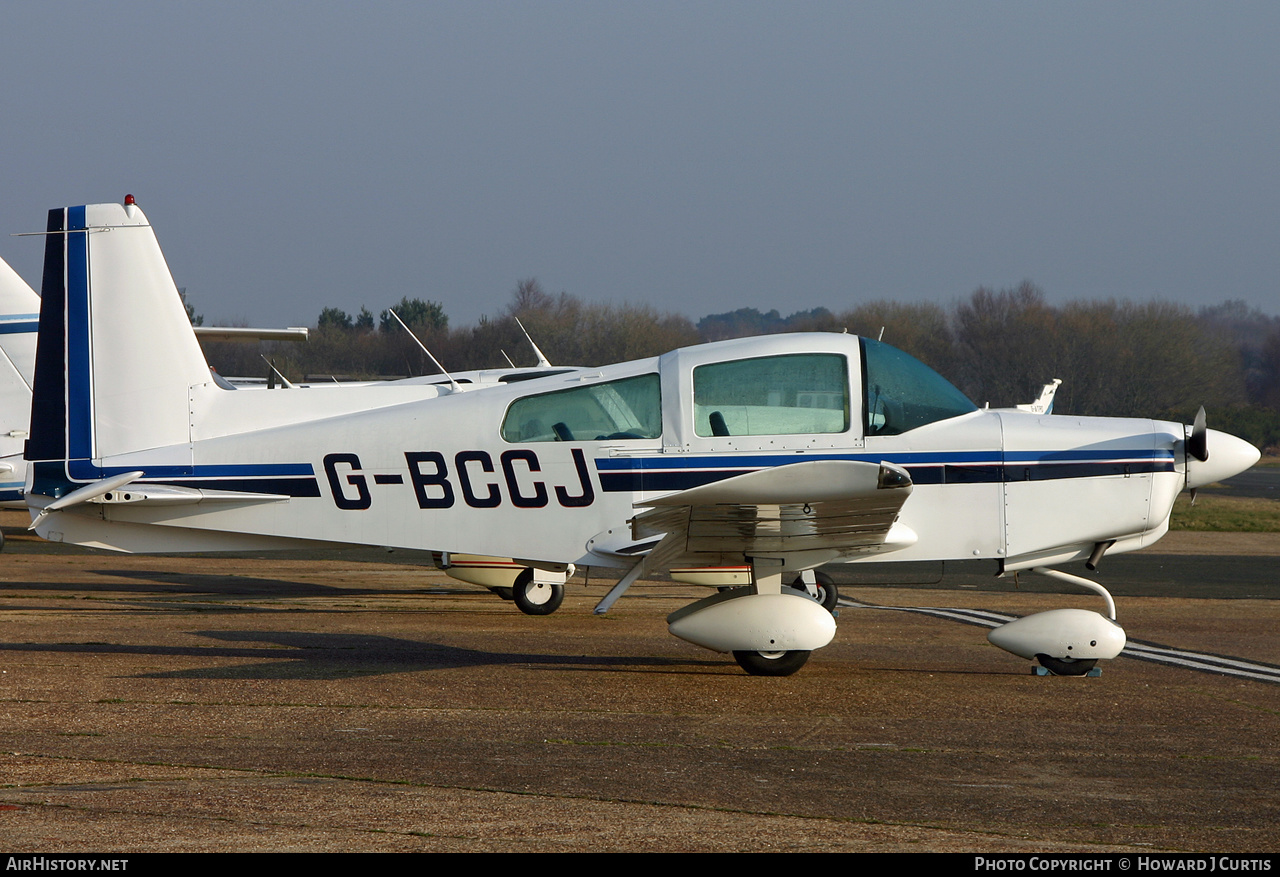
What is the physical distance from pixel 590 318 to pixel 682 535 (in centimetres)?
5502

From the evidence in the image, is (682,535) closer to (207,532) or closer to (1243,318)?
(207,532)

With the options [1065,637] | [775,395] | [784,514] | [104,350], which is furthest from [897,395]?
[104,350]

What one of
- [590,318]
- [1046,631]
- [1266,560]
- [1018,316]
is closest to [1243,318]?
[1018,316]

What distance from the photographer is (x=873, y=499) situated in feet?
20.4

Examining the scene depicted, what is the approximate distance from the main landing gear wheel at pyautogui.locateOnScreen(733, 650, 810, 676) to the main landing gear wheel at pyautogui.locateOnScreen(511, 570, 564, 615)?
373cm

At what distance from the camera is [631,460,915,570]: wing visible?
5766 mm

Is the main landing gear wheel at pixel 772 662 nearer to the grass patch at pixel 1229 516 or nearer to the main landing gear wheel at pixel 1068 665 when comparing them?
the main landing gear wheel at pixel 1068 665

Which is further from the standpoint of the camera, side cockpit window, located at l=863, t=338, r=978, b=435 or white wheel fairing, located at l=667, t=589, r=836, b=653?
side cockpit window, located at l=863, t=338, r=978, b=435

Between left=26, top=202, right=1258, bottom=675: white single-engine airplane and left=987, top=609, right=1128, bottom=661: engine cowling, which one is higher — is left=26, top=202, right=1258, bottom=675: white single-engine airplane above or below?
above

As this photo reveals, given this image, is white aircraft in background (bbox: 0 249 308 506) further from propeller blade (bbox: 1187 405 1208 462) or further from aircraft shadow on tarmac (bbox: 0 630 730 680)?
propeller blade (bbox: 1187 405 1208 462)

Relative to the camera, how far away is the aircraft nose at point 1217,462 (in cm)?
715

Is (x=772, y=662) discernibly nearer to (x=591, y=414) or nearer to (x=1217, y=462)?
(x=591, y=414)

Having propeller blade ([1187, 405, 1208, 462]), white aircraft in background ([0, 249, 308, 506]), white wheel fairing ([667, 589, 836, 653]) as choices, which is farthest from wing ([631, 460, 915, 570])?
white aircraft in background ([0, 249, 308, 506])

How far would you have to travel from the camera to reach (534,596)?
1066 cm
